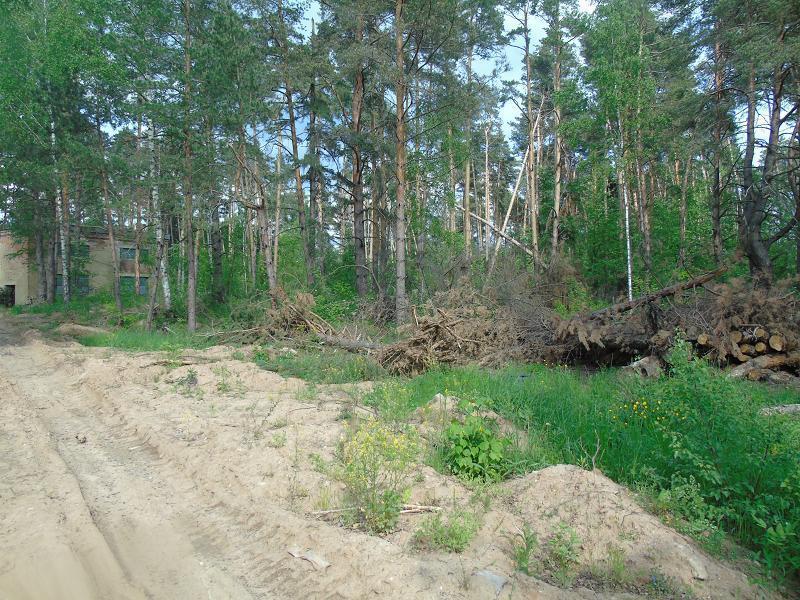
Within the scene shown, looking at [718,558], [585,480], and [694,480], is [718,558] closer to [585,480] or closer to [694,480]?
[694,480]

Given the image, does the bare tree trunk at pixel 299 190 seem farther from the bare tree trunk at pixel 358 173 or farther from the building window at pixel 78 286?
the building window at pixel 78 286

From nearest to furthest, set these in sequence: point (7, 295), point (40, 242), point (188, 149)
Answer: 1. point (188, 149)
2. point (40, 242)
3. point (7, 295)

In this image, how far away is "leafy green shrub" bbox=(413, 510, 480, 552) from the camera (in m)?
3.86

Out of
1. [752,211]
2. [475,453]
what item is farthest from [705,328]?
[752,211]

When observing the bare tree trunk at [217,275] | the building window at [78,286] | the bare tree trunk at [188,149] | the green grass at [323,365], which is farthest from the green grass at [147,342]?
the building window at [78,286]

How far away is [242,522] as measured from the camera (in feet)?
14.7

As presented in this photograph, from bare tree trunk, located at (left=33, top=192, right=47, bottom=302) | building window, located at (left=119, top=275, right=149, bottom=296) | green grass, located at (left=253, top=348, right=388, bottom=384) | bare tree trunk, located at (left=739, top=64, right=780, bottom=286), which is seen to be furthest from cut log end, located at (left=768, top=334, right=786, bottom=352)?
building window, located at (left=119, top=275, right=149, bottom=296)

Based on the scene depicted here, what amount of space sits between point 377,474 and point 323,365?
250 inches

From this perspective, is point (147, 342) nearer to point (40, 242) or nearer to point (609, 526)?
point (609, 526)

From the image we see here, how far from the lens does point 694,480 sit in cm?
443

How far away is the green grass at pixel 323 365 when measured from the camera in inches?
408

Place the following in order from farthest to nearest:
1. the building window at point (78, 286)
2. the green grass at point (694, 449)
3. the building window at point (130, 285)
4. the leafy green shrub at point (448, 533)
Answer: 1. the building window at point (130, 285)
2. the building window at point (78, 286)
3. the green grass at point (694, 449)
4. the leafy green shrub at point (448, 533)

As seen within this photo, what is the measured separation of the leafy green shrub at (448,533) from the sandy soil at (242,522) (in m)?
0.08

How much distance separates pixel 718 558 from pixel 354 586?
2.66m
